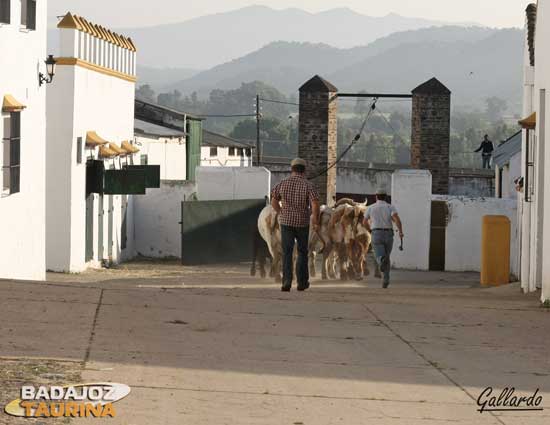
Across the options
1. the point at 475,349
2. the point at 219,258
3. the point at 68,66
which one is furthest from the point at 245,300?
the point at 219,258

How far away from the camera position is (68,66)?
2981 cm

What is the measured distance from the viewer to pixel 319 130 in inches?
1474

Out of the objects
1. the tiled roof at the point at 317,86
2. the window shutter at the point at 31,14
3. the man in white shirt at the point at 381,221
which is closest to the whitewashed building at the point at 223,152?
the tiled roof at the point at 317,86

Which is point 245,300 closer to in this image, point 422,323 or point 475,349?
point 422,323

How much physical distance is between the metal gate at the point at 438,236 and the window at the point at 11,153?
11786mm

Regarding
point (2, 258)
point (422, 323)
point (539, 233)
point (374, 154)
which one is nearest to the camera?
point (422, 323)

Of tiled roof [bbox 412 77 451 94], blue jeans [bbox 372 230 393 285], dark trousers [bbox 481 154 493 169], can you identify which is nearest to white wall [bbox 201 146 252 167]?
dark trousers [bbox 481 154 493 169]

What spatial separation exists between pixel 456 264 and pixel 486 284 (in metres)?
5.24

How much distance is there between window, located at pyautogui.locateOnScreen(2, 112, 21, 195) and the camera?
71.7 ft

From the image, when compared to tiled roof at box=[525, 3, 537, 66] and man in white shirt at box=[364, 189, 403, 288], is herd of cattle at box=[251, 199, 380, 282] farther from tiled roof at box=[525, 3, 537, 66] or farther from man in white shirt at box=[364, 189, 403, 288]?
tiled roof at box=[525, 3, 537, 66]

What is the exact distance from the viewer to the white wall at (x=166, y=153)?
4134 centimetres

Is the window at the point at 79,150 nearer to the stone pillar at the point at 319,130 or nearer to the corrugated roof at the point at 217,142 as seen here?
the stone pillar at the point at 319,130

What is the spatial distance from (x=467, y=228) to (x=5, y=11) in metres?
13.3

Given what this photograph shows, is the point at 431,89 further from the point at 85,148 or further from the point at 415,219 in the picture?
the point at 85,148
